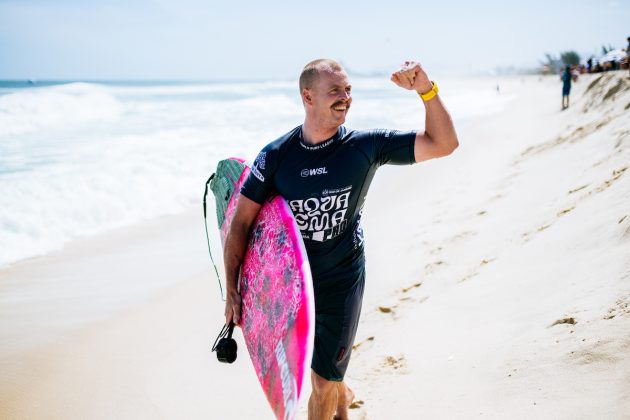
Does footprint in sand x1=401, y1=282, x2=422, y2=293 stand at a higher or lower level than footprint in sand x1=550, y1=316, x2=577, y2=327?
lower

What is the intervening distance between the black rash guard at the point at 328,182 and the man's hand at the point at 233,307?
49cm

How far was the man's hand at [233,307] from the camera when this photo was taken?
8.30 feet

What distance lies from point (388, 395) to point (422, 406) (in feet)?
1.00

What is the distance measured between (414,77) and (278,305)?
4.33 feet

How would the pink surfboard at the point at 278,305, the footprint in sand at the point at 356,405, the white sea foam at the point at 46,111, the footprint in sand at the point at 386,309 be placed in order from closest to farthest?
the pink surfboard at the point at 278,305, the footprint in sand at the point at 356,405, the footprint in sand at the point at 386,309, the white sea foam at the point at 46,111

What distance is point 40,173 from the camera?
8711mm

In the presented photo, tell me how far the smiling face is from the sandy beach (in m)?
1.60

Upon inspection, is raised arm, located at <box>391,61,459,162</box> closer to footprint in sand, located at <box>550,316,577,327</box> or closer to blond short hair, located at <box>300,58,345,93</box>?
blond short hair, located at <box>300,58,345,93</box>

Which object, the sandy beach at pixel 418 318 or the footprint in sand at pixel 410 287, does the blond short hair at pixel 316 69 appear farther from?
the footprint in sand at pixel 410 287

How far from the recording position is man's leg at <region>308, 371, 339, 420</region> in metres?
2.32

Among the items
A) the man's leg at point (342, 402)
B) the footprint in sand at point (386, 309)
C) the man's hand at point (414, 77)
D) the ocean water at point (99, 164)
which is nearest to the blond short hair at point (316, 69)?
the man's hand at point (414, 77)

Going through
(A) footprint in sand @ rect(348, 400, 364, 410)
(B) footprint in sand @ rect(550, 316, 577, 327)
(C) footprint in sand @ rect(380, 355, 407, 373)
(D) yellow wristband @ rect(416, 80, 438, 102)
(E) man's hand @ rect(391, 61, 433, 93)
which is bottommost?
(A) footprint in sand @ rect(348, 400, 364, 410)

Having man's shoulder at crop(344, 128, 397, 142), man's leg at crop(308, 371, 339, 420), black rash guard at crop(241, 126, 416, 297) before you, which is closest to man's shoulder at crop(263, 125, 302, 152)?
black rash guard at crop(241, 126, 416, 297)

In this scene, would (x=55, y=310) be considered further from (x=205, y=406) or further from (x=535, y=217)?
(x=535, y=217)
